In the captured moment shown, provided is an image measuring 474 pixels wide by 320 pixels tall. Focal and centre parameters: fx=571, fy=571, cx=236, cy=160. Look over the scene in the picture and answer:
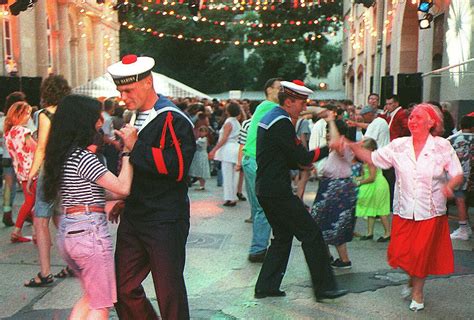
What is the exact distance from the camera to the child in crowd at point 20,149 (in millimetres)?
7082

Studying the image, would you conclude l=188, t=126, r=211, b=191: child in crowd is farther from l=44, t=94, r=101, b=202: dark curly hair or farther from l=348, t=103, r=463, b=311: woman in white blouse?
l=44, t=94, r=101, b=202: dark curly hair

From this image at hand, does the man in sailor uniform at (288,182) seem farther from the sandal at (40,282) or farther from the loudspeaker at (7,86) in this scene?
the loudspeaker at (7,86)

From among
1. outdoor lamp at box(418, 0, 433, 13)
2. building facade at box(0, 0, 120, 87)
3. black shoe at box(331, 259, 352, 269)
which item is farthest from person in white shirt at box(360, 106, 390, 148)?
building facade at box(0, 0, 120, 87)

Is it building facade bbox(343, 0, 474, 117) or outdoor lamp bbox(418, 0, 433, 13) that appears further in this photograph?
outdoor lamp bbox(418, 0, 433, 13)

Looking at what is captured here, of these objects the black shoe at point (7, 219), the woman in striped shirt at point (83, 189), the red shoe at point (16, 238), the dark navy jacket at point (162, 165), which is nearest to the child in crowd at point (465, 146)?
the dark navy jacket at point (162, 165)

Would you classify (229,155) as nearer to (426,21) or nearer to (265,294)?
(265,294)

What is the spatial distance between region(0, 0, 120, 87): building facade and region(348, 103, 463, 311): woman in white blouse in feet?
41.2

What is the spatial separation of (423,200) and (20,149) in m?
4.88

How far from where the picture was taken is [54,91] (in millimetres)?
5336

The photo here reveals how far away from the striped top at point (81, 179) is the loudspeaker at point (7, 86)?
12.2 metres

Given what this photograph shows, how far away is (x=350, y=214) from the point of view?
5.89m

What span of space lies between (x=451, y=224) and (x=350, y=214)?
362 cm

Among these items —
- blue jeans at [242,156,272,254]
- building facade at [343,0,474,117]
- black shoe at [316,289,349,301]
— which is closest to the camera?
black shoe at [316,289,349,301]

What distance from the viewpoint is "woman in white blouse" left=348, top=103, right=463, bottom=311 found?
189 inches
